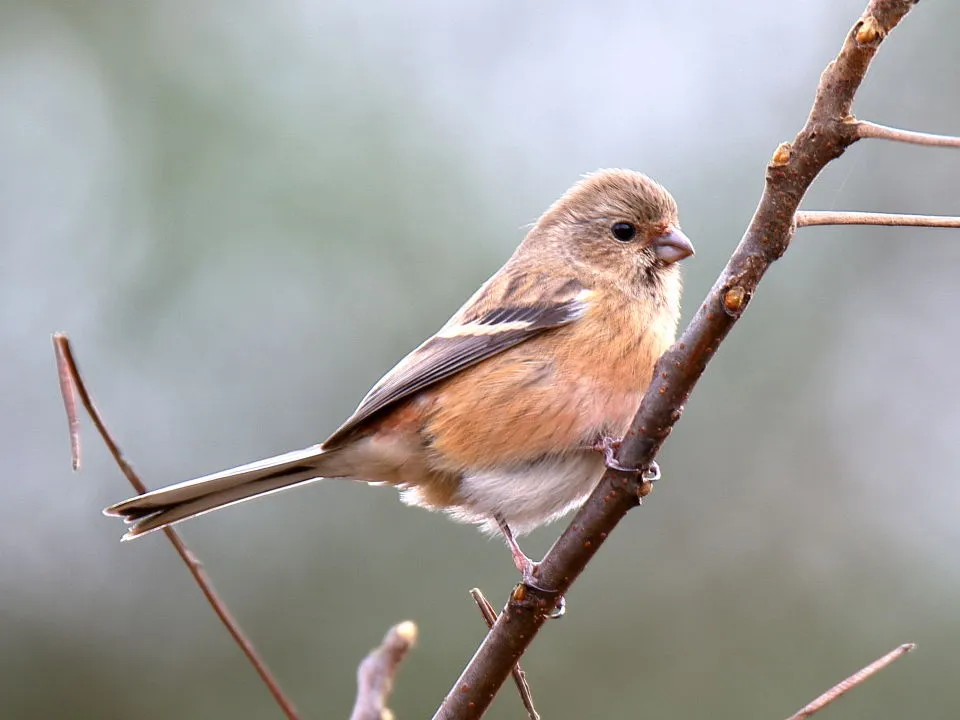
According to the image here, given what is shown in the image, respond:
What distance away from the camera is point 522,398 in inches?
160

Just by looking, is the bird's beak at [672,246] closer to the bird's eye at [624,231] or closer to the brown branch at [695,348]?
the bird's eye at [624,231]

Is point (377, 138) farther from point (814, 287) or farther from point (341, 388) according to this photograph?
point (814, 287)

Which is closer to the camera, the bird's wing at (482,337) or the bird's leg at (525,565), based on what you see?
the bird's leg at (525,565)

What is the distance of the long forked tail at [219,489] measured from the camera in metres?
3.44

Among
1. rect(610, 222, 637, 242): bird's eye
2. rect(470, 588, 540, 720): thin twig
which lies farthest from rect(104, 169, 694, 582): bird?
rect(470, 588, 540, 720): thin twig

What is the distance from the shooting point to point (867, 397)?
25.8ft

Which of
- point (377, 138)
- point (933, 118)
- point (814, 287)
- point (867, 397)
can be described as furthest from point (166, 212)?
point (933, 118)

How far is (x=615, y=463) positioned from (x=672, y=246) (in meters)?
2.03

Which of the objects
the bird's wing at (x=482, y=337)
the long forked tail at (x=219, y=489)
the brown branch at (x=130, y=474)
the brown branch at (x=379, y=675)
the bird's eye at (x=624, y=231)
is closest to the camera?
the brown branch at (x=379, y=675)

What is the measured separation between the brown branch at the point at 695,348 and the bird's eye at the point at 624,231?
206 centimetres

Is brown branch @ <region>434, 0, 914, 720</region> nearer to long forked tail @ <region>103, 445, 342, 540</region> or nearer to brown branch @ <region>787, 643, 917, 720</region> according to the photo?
brown branch @ <region>787, 643, 917, 720</region>

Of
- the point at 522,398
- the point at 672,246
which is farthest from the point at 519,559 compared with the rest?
the point at 672,246

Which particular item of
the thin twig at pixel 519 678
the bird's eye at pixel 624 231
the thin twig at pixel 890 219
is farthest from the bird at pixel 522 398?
the thin twig at pixel 890 219

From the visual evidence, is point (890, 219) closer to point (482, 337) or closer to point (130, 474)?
point (130, 474)
